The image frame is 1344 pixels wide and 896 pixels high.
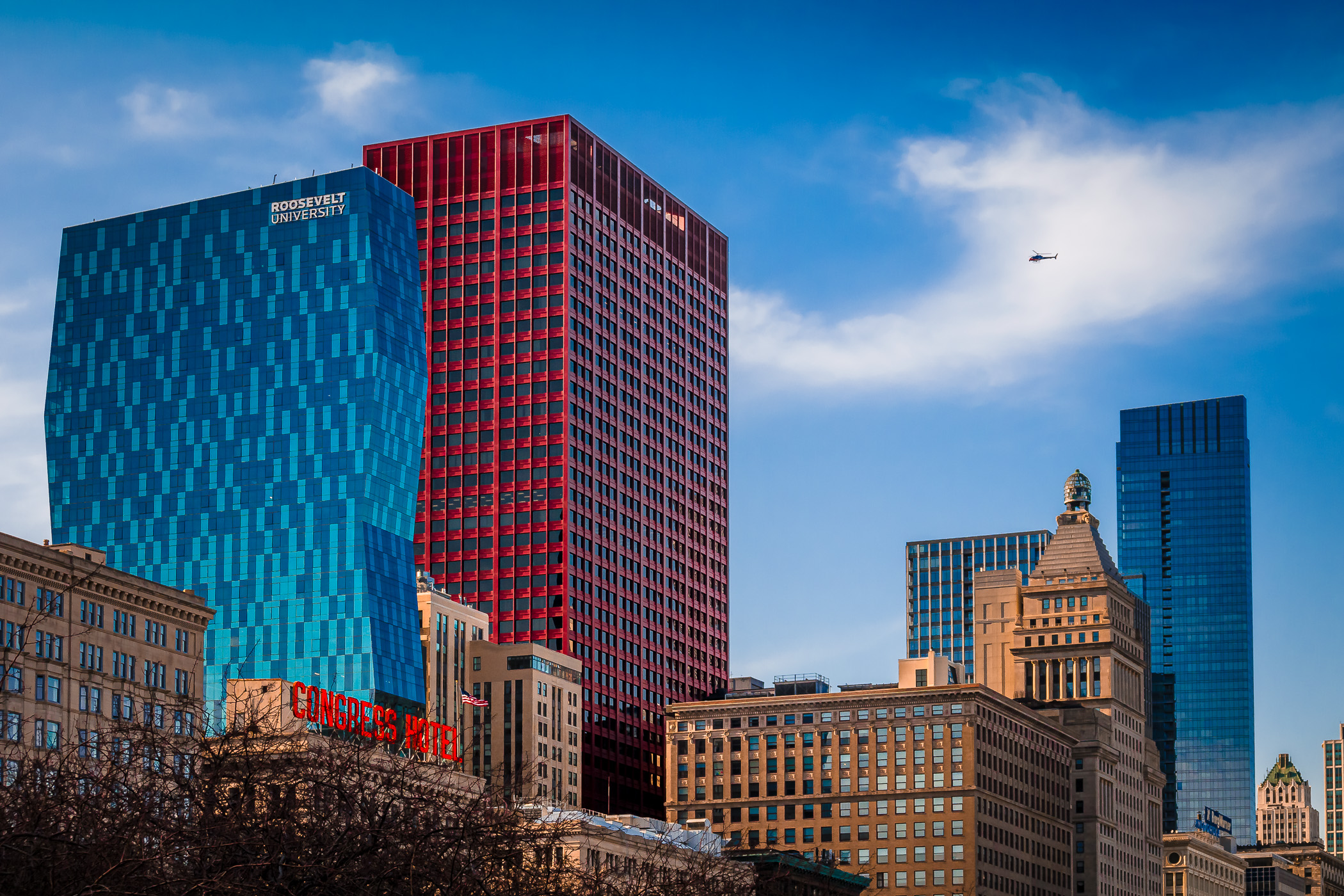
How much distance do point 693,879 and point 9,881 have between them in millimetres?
25699

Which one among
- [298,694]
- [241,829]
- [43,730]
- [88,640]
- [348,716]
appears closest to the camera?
[241,829]

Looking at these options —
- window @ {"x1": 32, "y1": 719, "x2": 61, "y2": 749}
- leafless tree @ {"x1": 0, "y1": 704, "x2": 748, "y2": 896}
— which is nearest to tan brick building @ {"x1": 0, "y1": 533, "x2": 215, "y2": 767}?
window @ {"x1": 32, "y1": 719, "x2": 61, "y2": 749}

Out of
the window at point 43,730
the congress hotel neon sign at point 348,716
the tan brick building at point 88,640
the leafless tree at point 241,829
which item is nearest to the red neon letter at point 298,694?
the congress hotel neon sign at point 348,716

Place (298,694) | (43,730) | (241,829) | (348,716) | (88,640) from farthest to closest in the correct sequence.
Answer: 1. (298,694)
2. (348,716)
3. (88,640)
4. (43,730)
5. (241,829)

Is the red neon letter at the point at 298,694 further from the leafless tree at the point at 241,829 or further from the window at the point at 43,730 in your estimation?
the leafless tree at the point at 241,829

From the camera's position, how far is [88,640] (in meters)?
154

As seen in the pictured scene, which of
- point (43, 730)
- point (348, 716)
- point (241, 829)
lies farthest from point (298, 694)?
point (241, 829)

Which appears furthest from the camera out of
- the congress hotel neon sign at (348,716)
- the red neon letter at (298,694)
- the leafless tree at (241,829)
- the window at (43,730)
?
the congress hotel neon sign at (348,716)

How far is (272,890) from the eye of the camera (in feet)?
104

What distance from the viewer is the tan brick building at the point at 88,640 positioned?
148 meters

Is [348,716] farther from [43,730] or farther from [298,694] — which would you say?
[43,730]

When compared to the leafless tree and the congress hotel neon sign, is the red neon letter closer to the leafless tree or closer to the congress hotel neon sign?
the congress hotel neon sign

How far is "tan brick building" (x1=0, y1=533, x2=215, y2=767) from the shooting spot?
484 ft

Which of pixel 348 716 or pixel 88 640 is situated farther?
pixel 348 716
